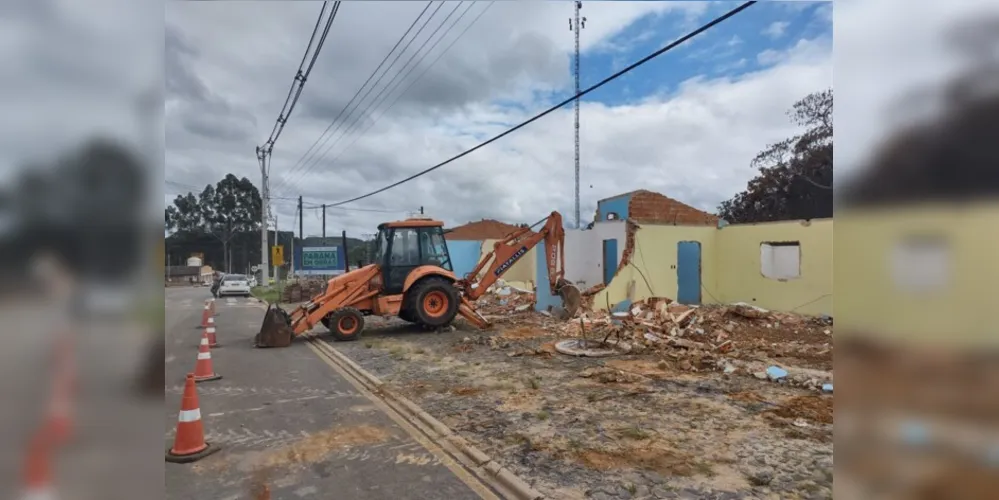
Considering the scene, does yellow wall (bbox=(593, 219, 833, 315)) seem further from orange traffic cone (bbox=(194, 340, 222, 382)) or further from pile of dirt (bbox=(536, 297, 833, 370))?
orange traffic cone (bbox=(194, 340, 222, 382))

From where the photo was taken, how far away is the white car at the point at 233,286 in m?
31.5

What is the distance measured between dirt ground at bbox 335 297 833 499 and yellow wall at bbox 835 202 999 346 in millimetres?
3424

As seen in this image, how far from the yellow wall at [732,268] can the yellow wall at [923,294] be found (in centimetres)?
1401

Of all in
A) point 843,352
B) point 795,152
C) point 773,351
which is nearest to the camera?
point 843,352

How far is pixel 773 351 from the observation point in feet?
33.1

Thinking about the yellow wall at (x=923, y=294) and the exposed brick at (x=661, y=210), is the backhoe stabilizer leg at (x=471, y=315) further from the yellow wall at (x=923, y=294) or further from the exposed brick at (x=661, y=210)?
the yellow wall at (x=923, y=294)

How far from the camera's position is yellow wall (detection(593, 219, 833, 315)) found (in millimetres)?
13750

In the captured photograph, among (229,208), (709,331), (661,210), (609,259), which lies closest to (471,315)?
(609,259)

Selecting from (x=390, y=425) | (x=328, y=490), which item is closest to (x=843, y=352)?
A: (x=328, y=490)

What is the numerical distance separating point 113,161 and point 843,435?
1.55 meters

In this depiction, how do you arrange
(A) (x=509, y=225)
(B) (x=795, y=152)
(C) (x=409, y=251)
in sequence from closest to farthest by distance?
(C) (x=409, y=251) < (B) (x=795, y=152) < (A) (x=509, y=225)

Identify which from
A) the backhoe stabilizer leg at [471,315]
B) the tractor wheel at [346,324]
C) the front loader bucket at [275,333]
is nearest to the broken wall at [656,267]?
the backhoe stabilizer leg at [471,315]

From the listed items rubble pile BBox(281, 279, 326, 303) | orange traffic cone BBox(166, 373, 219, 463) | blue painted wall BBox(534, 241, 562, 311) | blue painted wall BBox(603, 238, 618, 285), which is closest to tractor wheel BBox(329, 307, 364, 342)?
blue painted wall BBox(534, 241, 562, 311)

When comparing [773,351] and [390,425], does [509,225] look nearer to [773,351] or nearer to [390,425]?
[773,351]
